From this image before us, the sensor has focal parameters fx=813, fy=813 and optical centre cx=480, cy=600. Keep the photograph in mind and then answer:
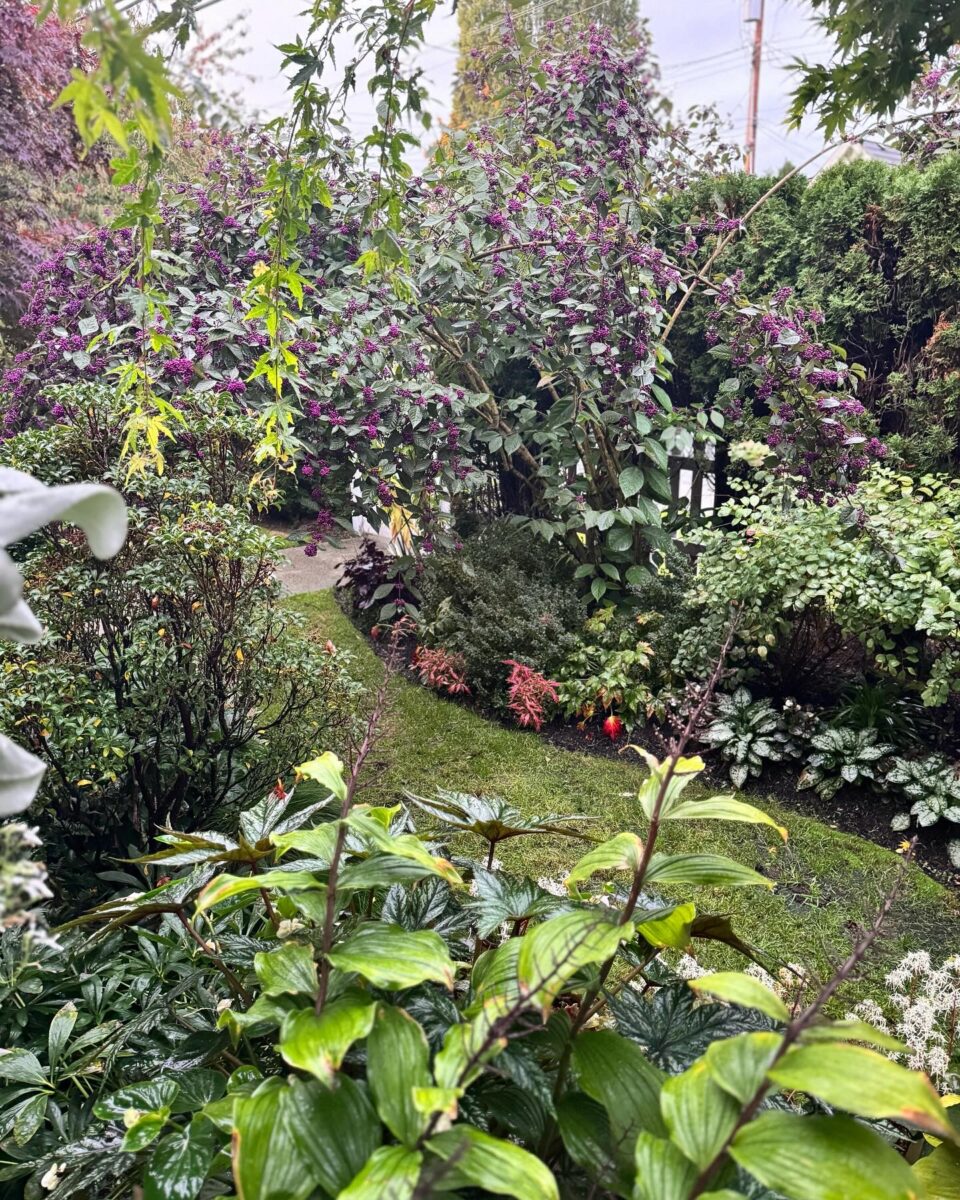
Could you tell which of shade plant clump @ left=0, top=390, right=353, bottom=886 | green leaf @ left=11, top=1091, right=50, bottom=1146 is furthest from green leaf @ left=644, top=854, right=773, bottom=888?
shade plant clump @ left=0, top=390, right=353, bottom=886

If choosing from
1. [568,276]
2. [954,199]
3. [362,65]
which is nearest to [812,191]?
[954,199]

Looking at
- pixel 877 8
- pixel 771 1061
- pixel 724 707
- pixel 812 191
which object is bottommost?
pixel 724 707

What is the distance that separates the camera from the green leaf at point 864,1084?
515 millimetres

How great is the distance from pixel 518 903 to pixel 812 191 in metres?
4.70

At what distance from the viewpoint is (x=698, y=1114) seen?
2.03ft

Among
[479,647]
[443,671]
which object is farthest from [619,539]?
[443,671]

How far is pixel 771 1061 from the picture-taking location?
1.96 feet

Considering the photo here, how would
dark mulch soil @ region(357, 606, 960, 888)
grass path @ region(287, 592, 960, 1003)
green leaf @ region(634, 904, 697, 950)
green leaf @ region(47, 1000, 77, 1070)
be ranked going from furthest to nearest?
dark mulch soil @ region(357, 606, 960, 888) → grass path @ region(287, 592, 960, 1003) → green leaf @ region(47, 1000, 77, 1070) → green leaf @ region(634, 904, 697, 950)

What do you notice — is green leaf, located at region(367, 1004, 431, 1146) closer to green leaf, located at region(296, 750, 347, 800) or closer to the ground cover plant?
the ground cover plant

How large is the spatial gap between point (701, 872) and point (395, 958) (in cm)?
34

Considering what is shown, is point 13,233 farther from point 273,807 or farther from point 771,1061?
point 771,1061

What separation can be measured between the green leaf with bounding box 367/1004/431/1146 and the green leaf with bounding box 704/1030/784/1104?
0.77ft

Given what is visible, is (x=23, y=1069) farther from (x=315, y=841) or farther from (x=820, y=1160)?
(x=820, y=1160)

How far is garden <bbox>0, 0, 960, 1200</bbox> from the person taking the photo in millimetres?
697
